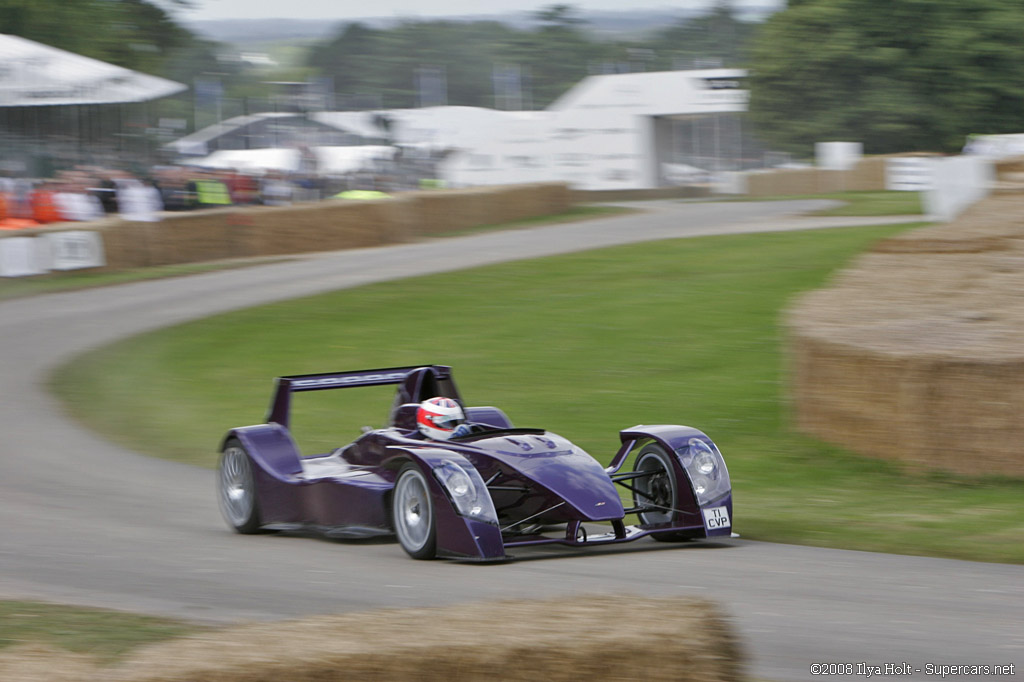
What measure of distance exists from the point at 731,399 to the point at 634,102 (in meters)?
38.9

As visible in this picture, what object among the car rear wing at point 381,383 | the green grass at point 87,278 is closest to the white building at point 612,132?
the green grass at point 87,278

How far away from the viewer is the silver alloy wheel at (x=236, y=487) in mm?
9492

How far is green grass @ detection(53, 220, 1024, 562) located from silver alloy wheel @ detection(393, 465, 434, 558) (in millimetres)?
2300

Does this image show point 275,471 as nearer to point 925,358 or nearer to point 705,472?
point 705,472

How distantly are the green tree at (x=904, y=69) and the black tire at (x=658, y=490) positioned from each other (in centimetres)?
5190

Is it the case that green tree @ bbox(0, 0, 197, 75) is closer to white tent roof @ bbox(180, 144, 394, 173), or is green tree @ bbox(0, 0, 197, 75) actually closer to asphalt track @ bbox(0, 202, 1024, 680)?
white tent roof @ bbox(180, 144, 394, 173)

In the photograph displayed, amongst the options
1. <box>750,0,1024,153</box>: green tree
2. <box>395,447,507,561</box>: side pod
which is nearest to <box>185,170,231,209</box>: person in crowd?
<box>395,447,507,561</box>: side pod

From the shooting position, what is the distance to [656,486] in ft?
28.4

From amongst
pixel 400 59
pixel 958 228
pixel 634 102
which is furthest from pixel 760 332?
pixel 400 59

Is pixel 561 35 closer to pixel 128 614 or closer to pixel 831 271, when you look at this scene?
pixel 831 271

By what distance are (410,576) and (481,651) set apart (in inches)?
143

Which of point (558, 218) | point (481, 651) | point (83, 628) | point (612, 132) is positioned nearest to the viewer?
point (481, 651)

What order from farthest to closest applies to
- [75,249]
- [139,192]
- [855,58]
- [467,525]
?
[855,58] → [139,192] → [75,249] → [467,525]

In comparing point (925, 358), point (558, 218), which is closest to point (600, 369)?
point (925, 358)
